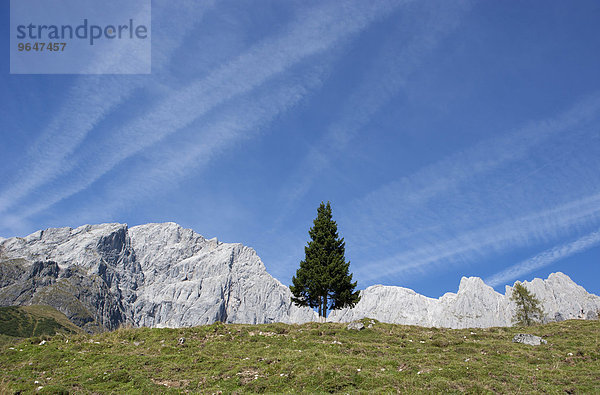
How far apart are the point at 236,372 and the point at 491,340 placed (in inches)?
792

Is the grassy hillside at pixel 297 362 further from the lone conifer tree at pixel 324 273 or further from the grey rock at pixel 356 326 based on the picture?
the lone conifer tree at pixel 324 273

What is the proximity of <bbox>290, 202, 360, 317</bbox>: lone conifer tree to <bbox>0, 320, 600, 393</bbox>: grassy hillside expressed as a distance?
16857 mm

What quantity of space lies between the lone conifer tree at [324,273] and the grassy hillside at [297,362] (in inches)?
664

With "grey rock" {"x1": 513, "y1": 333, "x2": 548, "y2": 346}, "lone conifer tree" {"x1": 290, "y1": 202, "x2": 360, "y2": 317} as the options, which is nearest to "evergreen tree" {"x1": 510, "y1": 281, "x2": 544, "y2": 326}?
"lone conifer tree" {"x1": 290, "y1": 202, "x2": 360, "y2": 317}

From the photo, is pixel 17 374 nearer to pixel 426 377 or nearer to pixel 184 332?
pixel 184 332

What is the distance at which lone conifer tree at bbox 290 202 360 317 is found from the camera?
4666 cm

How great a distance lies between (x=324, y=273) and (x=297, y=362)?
27.2 meters

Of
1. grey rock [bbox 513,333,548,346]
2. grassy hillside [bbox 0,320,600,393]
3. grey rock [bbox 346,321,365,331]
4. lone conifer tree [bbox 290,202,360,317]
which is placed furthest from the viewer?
lone conifer tree [bbox 290,202,360,317]

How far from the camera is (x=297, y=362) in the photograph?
19500mm

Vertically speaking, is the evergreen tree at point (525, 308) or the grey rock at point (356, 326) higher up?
the grey rock at point (356, 326)

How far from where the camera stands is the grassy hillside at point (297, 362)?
16.8 meters

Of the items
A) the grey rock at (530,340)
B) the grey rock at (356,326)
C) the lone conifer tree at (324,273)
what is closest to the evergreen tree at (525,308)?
the lone conifer tree at (324,273)

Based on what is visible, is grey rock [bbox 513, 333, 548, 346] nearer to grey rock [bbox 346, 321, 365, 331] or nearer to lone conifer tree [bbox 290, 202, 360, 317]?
grey rock [bbox 346, 321, 365, 331]

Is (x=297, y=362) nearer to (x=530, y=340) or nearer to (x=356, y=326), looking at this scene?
(x=356, y=326)
